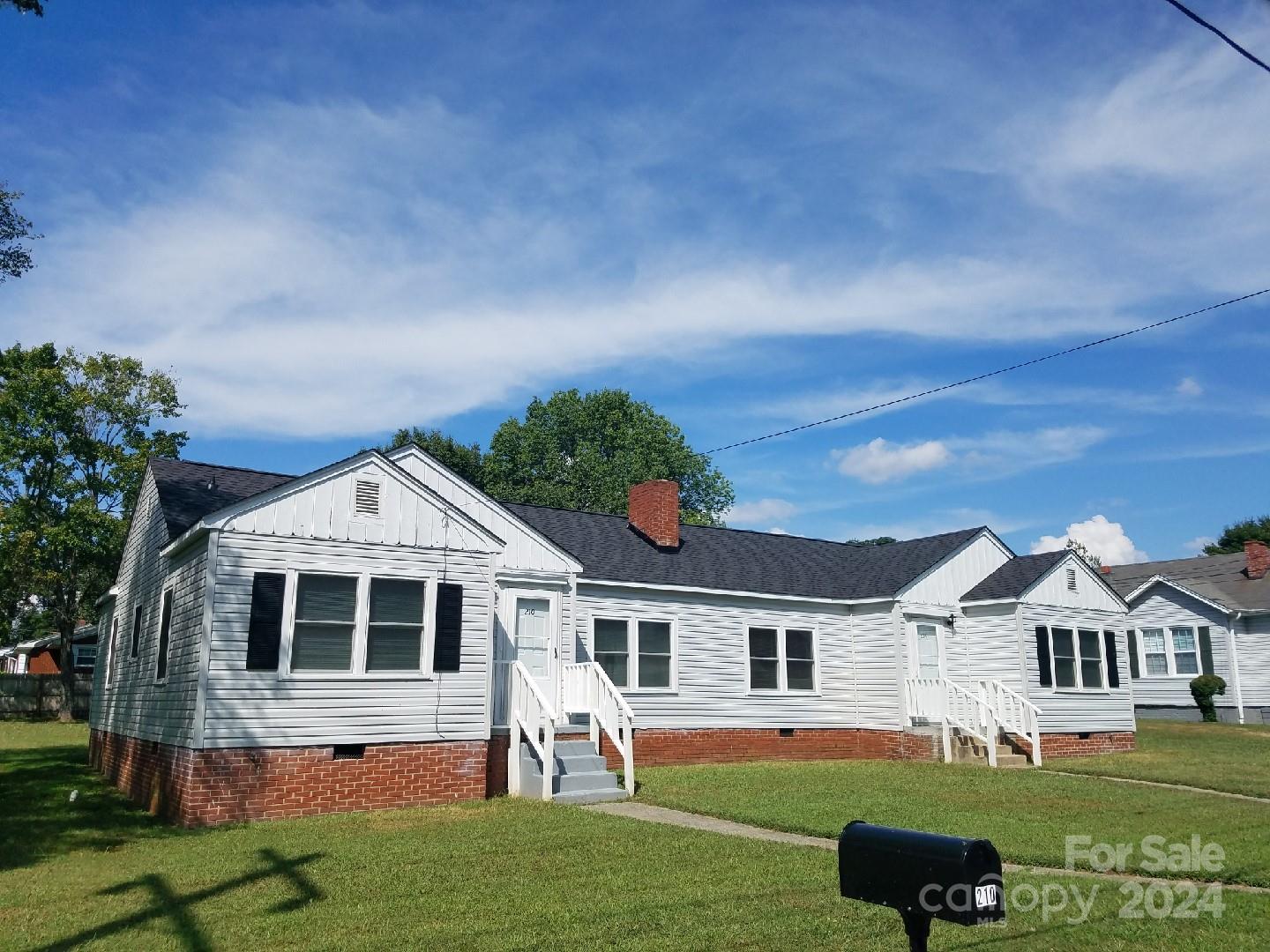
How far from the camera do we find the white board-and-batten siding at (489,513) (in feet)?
56.6

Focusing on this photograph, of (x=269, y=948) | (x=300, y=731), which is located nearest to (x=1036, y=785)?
(x=300, y=731)

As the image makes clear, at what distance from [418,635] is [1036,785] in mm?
9999

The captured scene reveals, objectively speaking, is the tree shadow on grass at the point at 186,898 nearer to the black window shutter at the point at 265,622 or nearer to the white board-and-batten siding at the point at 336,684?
the white board-and-batten siding at the point at 336,684

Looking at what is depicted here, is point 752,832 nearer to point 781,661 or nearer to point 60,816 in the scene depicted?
point 60,816

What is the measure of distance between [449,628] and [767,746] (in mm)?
9406

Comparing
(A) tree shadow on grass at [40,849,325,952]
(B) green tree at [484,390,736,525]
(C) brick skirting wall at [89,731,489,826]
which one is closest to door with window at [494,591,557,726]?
(C) brick skirting wall at [89,731,489,826]

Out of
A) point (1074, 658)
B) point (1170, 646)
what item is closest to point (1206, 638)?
point (1170, 646)

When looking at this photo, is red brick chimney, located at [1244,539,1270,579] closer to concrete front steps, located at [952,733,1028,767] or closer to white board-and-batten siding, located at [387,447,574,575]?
concrete front steps, located at [952,733,1028,767]

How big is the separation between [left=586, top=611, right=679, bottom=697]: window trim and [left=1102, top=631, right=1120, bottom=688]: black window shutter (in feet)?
36.1

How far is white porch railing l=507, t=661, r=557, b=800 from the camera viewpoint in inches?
544

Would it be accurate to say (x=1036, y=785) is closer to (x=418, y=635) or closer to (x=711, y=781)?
(x=711, y=781)

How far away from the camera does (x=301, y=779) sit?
12.7 meters

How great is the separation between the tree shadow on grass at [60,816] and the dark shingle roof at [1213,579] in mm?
28900

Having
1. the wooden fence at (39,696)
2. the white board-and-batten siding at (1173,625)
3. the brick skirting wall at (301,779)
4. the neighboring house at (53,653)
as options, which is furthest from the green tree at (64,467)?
the white board-and-batten siding at (1173,625)
